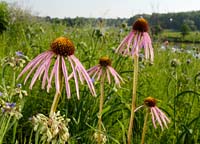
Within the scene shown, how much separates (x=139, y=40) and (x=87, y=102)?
3.76 ft

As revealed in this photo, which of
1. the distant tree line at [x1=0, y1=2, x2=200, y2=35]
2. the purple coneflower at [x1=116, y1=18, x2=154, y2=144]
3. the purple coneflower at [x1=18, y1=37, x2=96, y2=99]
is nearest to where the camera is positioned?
the purple coneflower at [x1=18, y1=37, x2=96, y2=99]

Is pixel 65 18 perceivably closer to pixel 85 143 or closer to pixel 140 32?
pixel 85 143

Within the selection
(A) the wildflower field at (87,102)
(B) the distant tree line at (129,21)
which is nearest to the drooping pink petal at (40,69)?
(A) the wildflower field at (87,102)

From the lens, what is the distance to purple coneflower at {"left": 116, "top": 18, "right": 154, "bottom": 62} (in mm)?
1194

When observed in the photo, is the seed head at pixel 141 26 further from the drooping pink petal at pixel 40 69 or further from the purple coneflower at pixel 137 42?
the drooping pink petal at pixel 40 69

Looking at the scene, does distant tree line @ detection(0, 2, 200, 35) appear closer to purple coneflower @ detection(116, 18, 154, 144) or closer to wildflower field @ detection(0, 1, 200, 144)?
wildflower field @ detection(0, 1, 200, 144)

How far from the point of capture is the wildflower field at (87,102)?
93cm

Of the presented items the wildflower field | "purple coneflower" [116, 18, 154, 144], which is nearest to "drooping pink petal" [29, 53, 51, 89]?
the wildflower field

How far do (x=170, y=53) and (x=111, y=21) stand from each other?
89 cm

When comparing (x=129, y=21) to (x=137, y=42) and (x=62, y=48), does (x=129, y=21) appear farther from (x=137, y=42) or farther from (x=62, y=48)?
(x=62, y=48)

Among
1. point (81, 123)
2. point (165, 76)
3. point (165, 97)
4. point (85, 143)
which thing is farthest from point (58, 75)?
point (165, 76)

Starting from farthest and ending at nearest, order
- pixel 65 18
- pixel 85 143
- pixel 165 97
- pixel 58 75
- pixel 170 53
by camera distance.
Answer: pixel 65 18, pixel 170 53, pixel 165 97, pixel 85 143, pixel 58 75

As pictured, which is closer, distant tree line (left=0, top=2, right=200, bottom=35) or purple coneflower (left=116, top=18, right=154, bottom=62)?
purple coneflower (left=116, top=18, right=154, bottom=62)

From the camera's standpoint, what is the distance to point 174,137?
2.09 m
